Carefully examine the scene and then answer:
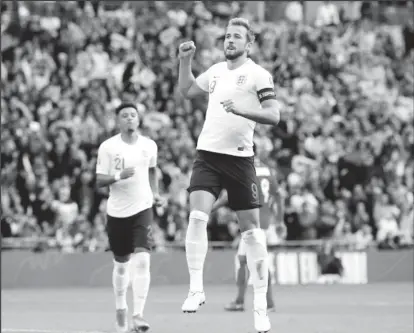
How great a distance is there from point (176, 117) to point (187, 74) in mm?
16621

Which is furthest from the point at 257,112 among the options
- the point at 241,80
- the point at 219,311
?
the point at 219,311

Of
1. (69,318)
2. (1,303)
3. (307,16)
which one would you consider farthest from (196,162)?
(307,16)

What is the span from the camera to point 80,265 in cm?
2520

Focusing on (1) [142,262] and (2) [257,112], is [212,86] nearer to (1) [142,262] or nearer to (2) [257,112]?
(2) [257,112]

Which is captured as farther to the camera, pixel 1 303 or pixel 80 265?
pixel 80 265

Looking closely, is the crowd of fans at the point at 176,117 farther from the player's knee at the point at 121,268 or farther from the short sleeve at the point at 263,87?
the short sleeve at the point at 263,87

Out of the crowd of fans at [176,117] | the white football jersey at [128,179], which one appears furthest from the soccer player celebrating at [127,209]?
the crowd of fans at [176,117]

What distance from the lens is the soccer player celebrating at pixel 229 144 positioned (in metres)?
10.8

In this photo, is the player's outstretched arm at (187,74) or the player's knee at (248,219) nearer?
the player's outstretched arm at (187,74)

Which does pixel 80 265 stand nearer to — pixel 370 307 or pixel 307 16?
pixel 370 307

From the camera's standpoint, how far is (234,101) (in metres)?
10.6

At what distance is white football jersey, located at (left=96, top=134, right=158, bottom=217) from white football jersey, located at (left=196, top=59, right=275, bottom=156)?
3145 millimetres

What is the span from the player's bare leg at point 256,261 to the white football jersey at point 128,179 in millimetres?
3026

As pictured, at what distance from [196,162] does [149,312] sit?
23.2ft
